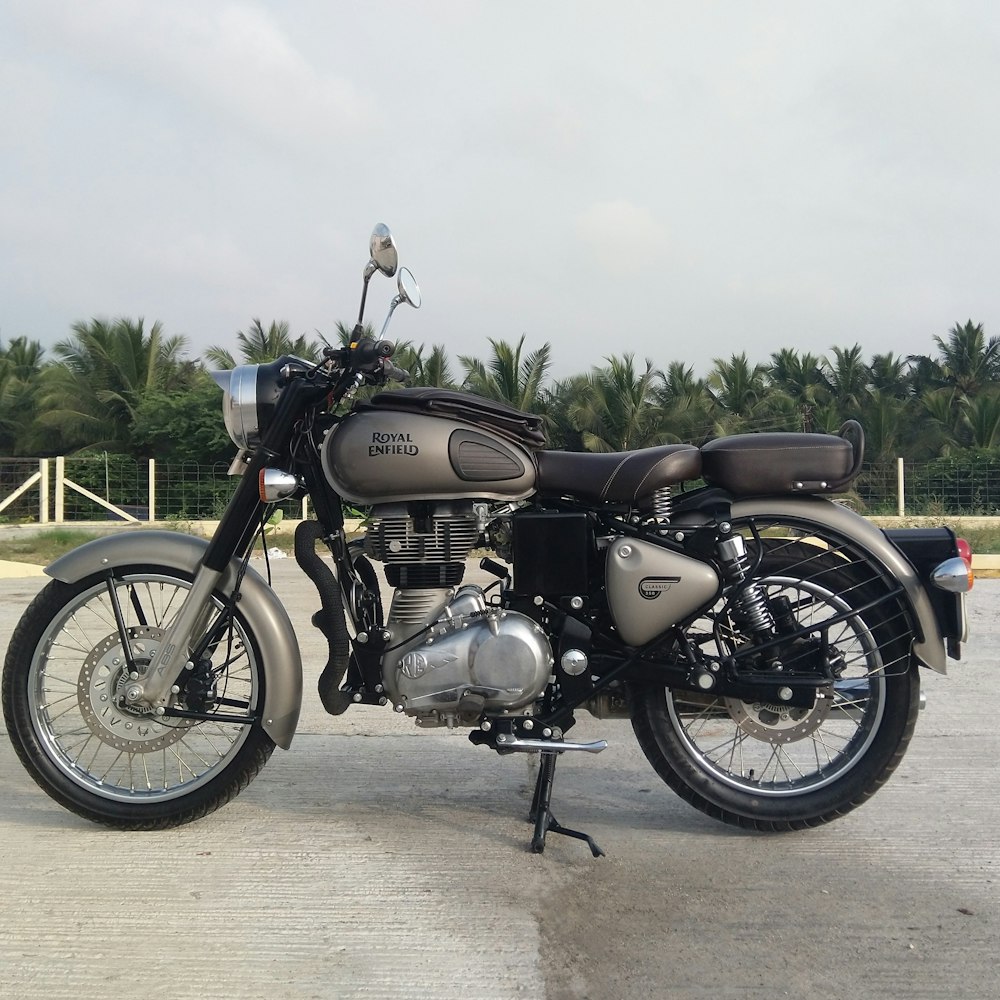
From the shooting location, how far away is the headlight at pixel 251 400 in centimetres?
292

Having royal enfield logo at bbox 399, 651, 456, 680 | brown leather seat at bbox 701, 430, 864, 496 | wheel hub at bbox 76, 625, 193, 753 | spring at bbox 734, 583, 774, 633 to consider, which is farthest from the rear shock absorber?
wheel hub at bbox 76, 625, 193, 753

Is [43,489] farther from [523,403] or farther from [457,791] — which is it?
[457,791]

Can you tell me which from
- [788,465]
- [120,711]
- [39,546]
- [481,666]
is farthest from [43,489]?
[788,465]

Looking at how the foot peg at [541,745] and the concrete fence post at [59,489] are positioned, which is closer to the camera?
the foot peg at [541,745]

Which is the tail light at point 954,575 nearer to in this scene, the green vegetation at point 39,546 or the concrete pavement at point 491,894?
the concrete pavement at point 491,894

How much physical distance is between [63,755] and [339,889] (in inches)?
42.1

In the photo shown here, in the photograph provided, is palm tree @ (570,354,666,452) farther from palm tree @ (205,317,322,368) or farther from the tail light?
the tail light

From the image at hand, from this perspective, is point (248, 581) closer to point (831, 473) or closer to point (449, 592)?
point (449, 592)

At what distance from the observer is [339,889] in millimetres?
2557

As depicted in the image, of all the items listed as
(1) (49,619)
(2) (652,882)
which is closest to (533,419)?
(2) (652,882)

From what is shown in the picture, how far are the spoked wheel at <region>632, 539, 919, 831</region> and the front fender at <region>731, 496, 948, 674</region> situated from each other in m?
0.06

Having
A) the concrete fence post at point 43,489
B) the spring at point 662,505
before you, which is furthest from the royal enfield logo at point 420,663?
the concrete fence post at point 43,489

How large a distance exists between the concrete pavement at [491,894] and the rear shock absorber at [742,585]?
2.13 ft

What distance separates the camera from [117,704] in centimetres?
301
